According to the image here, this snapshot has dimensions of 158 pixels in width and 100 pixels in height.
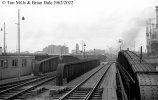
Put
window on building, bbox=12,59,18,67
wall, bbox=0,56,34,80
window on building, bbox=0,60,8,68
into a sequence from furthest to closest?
window on building, bbox=12,59,18,67, wall, bbox=0,56,34,80, window on building, bbox=0,60,8,68

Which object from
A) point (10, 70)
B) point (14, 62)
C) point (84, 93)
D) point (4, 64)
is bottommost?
point (84, 93)

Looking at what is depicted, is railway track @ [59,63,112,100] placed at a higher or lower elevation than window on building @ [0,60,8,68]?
lower

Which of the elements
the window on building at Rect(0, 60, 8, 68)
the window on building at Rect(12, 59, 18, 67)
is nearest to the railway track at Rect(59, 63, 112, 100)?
the window on building at Rect(0, 60, 8, 68)

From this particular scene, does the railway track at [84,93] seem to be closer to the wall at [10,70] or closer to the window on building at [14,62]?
the wall at [10,70]

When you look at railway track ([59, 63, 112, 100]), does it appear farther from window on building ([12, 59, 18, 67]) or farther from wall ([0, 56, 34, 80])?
window on building ([12, 59, 18, 67])

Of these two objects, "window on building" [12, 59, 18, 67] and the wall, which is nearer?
the wall

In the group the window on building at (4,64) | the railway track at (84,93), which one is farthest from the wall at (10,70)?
the railway track at (84,93)

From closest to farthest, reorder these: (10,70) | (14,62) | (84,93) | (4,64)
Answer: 1. (84,93)
2. (4,64)
3. (10,70)
4. (14,62)

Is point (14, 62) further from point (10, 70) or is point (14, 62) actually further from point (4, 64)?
point (4, 64)

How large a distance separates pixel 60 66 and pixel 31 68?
605 inches

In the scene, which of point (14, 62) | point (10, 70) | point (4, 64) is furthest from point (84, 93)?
point (14, 62)

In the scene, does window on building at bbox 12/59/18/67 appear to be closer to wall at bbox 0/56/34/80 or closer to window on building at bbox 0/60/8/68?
wall at bbox 0/56/34/80

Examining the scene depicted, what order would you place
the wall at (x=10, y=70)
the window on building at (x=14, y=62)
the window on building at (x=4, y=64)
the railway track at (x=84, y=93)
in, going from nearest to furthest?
the railway track at (x=84, y=93), the window on building at (x=4, y=64), the wall at (x=10, y=70), the window on building at (x=14, y=62)

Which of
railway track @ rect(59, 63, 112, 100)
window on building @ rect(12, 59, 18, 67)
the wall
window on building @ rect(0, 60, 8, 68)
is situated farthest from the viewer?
window on building @ rect(12, 59, 18, 67)
